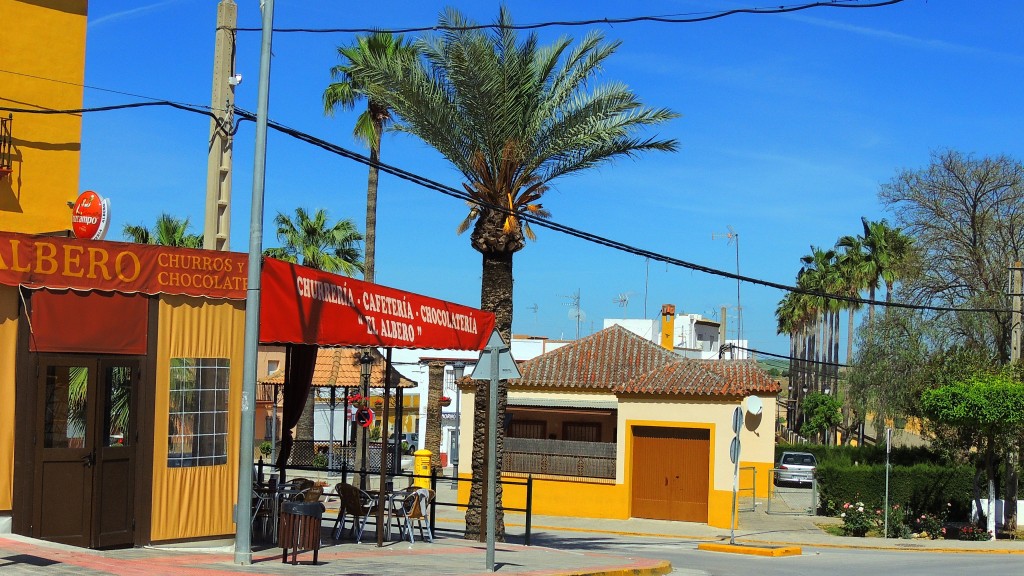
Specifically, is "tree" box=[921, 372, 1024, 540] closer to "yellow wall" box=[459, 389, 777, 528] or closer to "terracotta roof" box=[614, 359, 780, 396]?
"terracotta roof" box=[614, 359, 780, 396]

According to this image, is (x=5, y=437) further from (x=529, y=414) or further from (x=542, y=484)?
(x=529, y=414)

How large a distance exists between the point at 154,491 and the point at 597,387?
2101 centimetres

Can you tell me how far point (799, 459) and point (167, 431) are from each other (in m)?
38.3

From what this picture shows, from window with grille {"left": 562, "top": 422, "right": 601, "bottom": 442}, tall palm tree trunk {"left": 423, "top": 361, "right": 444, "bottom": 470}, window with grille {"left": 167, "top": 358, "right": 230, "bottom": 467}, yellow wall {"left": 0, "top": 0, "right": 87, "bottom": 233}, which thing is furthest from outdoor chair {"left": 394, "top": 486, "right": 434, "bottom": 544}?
tall palm tree trunk {"left": 423, "top": 361, "right": 444, "bottom": 470}

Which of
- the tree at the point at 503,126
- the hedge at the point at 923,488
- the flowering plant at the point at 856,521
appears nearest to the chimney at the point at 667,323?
the hedge at the point at 923,488

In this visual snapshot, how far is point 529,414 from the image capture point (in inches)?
1446

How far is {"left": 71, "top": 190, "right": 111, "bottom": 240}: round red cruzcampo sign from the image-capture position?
1747 centimetres

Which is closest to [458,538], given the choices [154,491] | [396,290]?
[396,290]

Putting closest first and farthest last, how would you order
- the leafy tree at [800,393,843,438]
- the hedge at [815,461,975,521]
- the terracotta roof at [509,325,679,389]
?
1. the hedge at [815,461,975,521]
2. the terracotta roof at [509,325,679,389]
3. the leafy tree at [800,393,843,438]

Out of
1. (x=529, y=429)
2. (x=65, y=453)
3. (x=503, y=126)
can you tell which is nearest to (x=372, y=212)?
(x=529, y=429)

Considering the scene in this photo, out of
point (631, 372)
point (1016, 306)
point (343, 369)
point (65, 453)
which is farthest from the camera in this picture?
point (343, 369)

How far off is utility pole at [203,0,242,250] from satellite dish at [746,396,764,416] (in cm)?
2498

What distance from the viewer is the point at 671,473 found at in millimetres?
31094

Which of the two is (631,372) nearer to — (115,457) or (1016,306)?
(1016,306)
